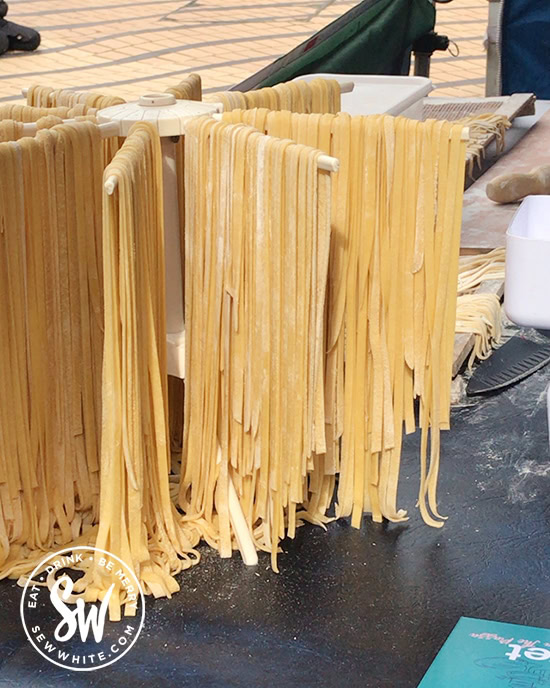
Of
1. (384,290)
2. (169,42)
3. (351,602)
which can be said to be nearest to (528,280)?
(384,290)

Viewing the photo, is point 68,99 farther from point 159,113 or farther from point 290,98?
point 290,98

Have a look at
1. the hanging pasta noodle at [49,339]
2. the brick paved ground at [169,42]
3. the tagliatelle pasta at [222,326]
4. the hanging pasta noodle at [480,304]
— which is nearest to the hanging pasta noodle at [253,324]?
the tagliatelle pasta at [222,326]

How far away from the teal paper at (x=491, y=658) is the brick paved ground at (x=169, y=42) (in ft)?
11.0

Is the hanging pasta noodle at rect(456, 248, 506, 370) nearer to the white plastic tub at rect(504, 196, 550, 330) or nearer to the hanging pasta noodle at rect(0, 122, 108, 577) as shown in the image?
the white plastic tub at rect(504, 196, 550, 330)

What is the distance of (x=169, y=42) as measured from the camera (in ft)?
18.3

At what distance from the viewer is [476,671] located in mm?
1212

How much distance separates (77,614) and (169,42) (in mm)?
4713

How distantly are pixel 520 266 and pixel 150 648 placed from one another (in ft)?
2.36

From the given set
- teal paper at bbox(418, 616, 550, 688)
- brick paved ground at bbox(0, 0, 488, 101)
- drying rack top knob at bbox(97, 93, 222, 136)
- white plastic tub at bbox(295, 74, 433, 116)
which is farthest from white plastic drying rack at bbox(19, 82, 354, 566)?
brick paved ground at bbox(0, 0, 488, 101)

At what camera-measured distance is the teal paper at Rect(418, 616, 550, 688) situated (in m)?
1.19

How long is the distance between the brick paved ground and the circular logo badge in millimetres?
3040

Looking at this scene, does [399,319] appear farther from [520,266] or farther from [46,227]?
[46,227]

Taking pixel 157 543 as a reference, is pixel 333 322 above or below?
above

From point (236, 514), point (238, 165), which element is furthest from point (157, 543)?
point (238, 165)
